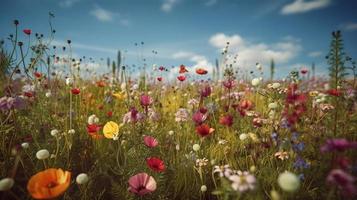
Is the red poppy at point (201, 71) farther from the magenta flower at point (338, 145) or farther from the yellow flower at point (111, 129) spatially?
the magenta flower at point (338, 145)

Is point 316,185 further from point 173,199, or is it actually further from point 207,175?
point 173,199

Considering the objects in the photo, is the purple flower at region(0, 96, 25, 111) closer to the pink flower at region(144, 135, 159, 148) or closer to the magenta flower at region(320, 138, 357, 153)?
the pink flower at region(144, 135, 159, 148)

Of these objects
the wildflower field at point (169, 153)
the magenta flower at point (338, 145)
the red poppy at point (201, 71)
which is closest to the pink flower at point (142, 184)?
the wildflower field at point (169, 153)

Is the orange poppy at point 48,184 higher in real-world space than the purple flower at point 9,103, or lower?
lower

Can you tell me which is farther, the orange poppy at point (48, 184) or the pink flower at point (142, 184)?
the pink flower at point (142, 184)

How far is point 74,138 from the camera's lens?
2424 mm

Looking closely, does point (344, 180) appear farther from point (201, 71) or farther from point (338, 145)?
point (201, 71)

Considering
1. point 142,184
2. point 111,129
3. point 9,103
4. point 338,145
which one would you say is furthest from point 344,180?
point 9,103

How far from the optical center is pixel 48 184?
4.07 ft

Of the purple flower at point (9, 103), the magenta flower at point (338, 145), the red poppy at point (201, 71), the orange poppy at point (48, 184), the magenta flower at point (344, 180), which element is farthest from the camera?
the red poppy at point (201, 71)

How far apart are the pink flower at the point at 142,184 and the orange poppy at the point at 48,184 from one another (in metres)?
0.39

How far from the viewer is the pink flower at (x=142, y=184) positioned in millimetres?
1489

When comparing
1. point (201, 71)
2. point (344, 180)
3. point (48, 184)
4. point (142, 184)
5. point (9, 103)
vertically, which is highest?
point (201, 71)

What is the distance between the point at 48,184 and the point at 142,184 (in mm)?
528
